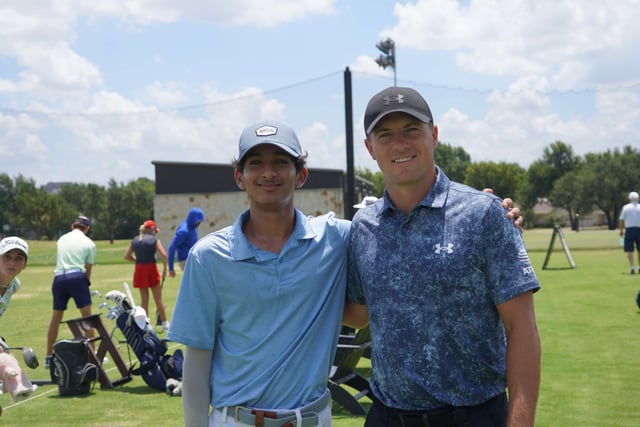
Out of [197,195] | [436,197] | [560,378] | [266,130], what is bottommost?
[560,378]

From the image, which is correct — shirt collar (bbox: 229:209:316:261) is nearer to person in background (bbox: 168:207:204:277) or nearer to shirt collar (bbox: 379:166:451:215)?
shirt collar (bbox: 379:166:451:215)

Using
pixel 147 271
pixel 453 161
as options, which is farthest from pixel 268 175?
pixel 453 161

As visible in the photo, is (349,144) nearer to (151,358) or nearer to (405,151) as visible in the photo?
(151,358)

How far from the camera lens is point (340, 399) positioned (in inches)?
256

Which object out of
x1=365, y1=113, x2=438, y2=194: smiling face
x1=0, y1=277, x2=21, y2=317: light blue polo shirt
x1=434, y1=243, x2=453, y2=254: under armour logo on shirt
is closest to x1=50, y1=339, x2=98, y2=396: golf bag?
x1=0, y1=277, x2=21, y2=317: light blue polo shirt

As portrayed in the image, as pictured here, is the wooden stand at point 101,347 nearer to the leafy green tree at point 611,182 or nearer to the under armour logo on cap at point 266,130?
the under armour logo on cap at point 266,130

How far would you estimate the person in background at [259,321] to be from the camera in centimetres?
262

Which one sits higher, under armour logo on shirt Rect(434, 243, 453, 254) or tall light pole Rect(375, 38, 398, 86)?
tall light pole Rect(375, 38, 398, 86)

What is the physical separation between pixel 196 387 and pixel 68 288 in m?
7.55

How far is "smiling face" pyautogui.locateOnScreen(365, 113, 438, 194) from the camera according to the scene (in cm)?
259

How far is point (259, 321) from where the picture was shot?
2637 millimetres

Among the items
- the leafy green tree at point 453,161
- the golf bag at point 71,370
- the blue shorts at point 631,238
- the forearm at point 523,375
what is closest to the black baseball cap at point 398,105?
the forearm at point 523,375

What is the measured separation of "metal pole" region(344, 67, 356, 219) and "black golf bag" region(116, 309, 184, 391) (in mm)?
10512

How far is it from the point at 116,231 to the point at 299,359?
87.6m
